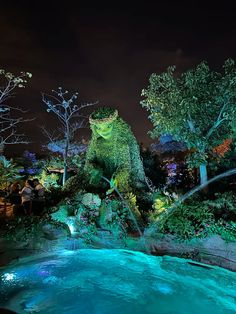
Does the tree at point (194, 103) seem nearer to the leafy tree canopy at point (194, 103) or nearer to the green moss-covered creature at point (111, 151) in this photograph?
the leafy tree canopy at point (194, 103)

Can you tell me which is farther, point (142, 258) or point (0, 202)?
point (0, 202)

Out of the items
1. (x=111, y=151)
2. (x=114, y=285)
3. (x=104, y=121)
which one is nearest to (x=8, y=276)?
(x=114, y=285)

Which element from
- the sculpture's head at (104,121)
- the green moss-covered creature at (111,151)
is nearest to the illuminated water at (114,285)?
the green moss-covered creature at (111,151)

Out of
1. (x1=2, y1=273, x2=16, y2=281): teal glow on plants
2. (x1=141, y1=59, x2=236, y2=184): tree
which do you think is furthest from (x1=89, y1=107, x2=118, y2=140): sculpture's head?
(x1=2, y1=273, x2=16, y2=281): teal glow on plants

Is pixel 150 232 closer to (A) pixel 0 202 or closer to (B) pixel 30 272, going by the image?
(B) pixel 30 272

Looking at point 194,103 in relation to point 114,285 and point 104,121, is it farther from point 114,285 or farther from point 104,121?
point 114,285

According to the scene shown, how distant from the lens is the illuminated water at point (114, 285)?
18.2 ft

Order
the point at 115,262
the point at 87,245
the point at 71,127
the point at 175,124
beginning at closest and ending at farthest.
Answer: the point at 115,262 → the point at 87,245 → the point at 175,124 → the point at 71,127

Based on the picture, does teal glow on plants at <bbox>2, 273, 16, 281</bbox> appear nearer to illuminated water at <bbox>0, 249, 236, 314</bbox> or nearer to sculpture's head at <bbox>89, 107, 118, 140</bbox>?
illuminated water at <bbox>0, 249, 236, 314</bbox>

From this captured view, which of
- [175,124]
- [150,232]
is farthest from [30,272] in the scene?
[175,124]

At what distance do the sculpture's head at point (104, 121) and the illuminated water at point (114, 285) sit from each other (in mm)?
4848

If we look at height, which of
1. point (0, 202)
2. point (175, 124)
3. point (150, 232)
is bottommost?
point (150, 232)

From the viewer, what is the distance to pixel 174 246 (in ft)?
26.0

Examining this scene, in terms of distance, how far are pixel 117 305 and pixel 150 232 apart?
299cm
